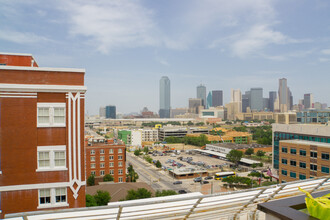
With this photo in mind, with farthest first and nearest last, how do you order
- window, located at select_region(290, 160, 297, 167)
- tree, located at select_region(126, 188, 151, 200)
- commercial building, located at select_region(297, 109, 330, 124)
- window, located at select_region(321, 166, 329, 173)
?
commercial building, located at select_region(297, 109, 330, 124)
window, located at select_region(290, 160, 297, 167)
window, located at select_region(321, 166, 329, 173)
tree, located at select_region(126, 188, 151, 200)

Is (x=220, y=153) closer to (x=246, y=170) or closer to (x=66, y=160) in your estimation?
(x=246, y=170)

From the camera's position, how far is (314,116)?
5344 centimetres

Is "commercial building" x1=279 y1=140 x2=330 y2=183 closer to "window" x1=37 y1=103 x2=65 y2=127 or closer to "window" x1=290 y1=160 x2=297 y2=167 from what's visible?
"window" x1=290 y1=160 x2=297 y2=167

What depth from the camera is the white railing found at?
3398mm

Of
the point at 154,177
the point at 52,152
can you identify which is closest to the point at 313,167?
the point at 154,177

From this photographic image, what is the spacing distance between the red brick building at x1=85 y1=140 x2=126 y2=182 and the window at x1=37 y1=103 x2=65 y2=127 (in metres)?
26.8

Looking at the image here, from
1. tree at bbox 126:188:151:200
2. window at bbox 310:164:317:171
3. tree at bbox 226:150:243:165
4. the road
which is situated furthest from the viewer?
tree at bbox 226:150:243:165

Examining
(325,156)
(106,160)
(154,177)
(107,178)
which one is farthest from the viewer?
(154,177)

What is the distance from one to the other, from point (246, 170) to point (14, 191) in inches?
1756

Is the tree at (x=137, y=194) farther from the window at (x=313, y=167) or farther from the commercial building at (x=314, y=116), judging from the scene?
the commercial building at (x=314, y=116)

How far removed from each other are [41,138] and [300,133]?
31993 millimetres

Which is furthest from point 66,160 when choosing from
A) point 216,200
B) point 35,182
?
point 216,200

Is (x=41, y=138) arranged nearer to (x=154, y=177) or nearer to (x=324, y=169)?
(x=324, y=169)

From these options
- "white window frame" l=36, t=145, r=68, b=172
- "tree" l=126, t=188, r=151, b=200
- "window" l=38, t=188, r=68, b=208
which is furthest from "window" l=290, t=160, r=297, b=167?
"white window frame" l=36, t=145, r=68, b=172
